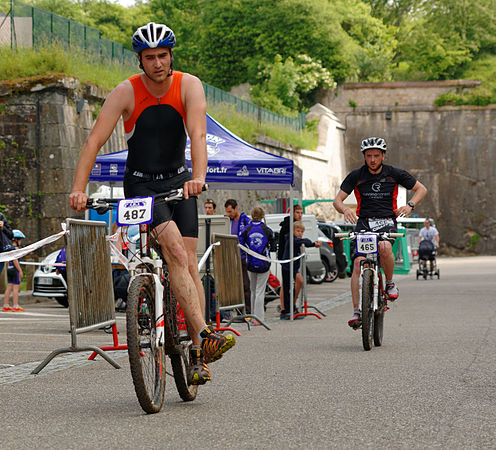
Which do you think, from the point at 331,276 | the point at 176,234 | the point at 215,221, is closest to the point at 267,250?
the point at 215,221

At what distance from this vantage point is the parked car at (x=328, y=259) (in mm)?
28266

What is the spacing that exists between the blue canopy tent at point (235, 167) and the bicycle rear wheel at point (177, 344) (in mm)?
9556

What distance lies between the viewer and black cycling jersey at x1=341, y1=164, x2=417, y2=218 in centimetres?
1059

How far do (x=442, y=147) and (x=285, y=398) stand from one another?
5347cm

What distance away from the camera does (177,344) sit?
5.85 m

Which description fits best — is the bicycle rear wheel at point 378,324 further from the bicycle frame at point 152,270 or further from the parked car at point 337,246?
the parked car at point 337,246

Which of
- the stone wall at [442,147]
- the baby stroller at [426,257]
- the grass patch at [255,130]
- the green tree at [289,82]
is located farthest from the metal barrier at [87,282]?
the stone wall at [442,147]

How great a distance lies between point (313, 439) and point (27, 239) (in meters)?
18.8

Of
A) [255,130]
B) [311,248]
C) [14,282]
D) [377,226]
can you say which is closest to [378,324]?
[377,226]

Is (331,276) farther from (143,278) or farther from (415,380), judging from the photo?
(143,278)

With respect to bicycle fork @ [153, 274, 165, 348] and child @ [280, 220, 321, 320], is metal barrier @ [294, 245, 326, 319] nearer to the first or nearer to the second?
child @ [280, 220, 321, 320]

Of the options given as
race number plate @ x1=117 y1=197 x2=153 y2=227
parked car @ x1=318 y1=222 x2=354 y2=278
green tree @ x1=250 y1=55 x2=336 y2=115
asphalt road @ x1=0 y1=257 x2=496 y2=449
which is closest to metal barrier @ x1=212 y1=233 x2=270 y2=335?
asphalt road @ x1=0 y1=257 x2=496 y2=449

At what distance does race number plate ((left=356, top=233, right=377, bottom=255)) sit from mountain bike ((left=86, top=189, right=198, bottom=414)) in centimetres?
451

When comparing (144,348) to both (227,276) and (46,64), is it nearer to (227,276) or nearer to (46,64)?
(227,276)
